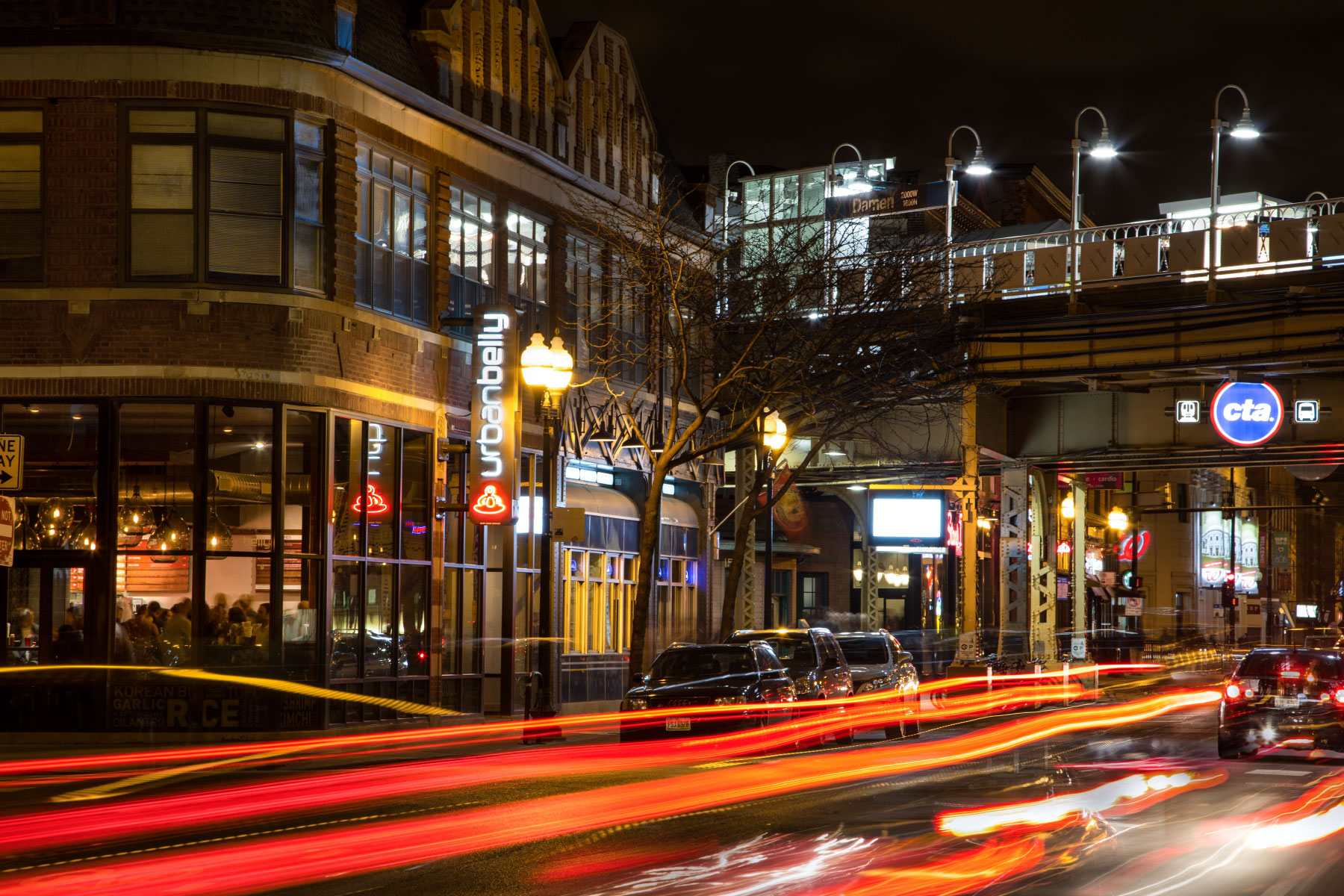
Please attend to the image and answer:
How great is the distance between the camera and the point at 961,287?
29094 mm

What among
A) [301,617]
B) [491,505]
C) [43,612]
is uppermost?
[491,505]

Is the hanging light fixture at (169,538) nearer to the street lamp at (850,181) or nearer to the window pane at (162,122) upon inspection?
the window pane at (162,122)

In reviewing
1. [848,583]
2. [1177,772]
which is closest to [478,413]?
[1177,772]

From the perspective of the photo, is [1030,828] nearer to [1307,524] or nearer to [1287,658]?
[1287,658]

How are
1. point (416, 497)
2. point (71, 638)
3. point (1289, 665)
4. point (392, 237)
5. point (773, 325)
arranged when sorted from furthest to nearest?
point (773, 325) < point (416, 497) < point (392, 237) < point (71, 638) < point (1289, 665)

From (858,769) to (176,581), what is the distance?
10.0 metres

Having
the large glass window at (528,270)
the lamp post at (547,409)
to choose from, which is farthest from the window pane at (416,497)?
the large glass window at (528,270)

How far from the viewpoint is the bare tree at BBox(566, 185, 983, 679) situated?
28.4 meters

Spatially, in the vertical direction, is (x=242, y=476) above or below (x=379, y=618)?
above

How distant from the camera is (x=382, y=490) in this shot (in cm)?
2453

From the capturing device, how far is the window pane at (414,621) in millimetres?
24906

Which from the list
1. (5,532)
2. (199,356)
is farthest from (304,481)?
(5,532)

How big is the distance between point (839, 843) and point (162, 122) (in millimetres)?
15356

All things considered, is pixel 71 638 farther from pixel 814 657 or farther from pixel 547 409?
pixel 814 657
